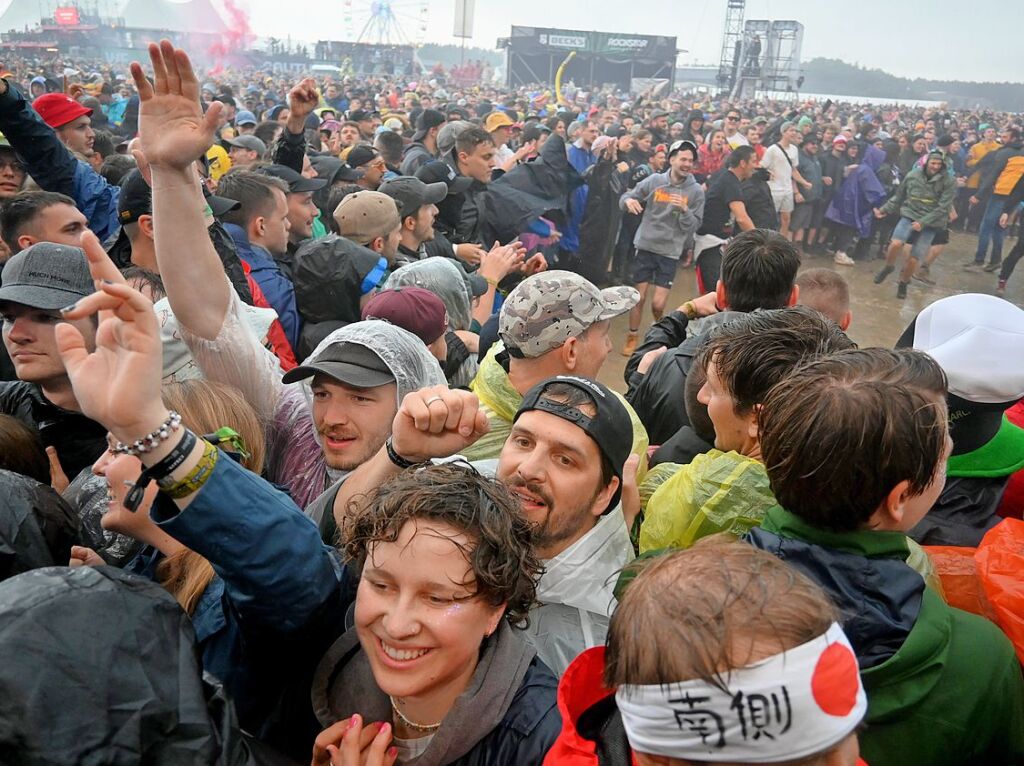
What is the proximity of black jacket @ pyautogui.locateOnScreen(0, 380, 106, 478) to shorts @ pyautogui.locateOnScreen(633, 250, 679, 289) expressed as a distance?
6.12 metres

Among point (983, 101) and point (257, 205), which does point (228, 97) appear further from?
point (983, 101)

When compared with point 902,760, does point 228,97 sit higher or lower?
higher

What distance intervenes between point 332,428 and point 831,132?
13846 millimetres

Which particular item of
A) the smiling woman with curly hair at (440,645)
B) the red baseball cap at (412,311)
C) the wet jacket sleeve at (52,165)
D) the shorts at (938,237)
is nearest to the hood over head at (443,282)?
the red baseball cap at (412,311)

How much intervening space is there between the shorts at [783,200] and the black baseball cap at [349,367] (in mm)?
9292

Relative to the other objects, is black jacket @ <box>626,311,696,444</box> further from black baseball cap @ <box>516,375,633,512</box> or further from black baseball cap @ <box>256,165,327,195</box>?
black baseball cap @ <box>256,165,327,195</box>

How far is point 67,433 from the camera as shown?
7.93ft

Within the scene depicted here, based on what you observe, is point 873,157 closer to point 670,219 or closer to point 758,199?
point 758,199

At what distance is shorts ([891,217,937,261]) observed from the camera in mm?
9414

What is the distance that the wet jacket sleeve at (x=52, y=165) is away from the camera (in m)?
4.27

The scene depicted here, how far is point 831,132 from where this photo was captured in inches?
528

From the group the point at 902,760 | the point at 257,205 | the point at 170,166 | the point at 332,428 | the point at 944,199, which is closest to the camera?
the point at 902,760

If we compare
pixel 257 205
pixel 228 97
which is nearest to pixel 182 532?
pixel 257 205

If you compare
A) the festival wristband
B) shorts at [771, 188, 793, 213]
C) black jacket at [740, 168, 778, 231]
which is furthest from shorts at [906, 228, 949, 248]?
the festival wristband
